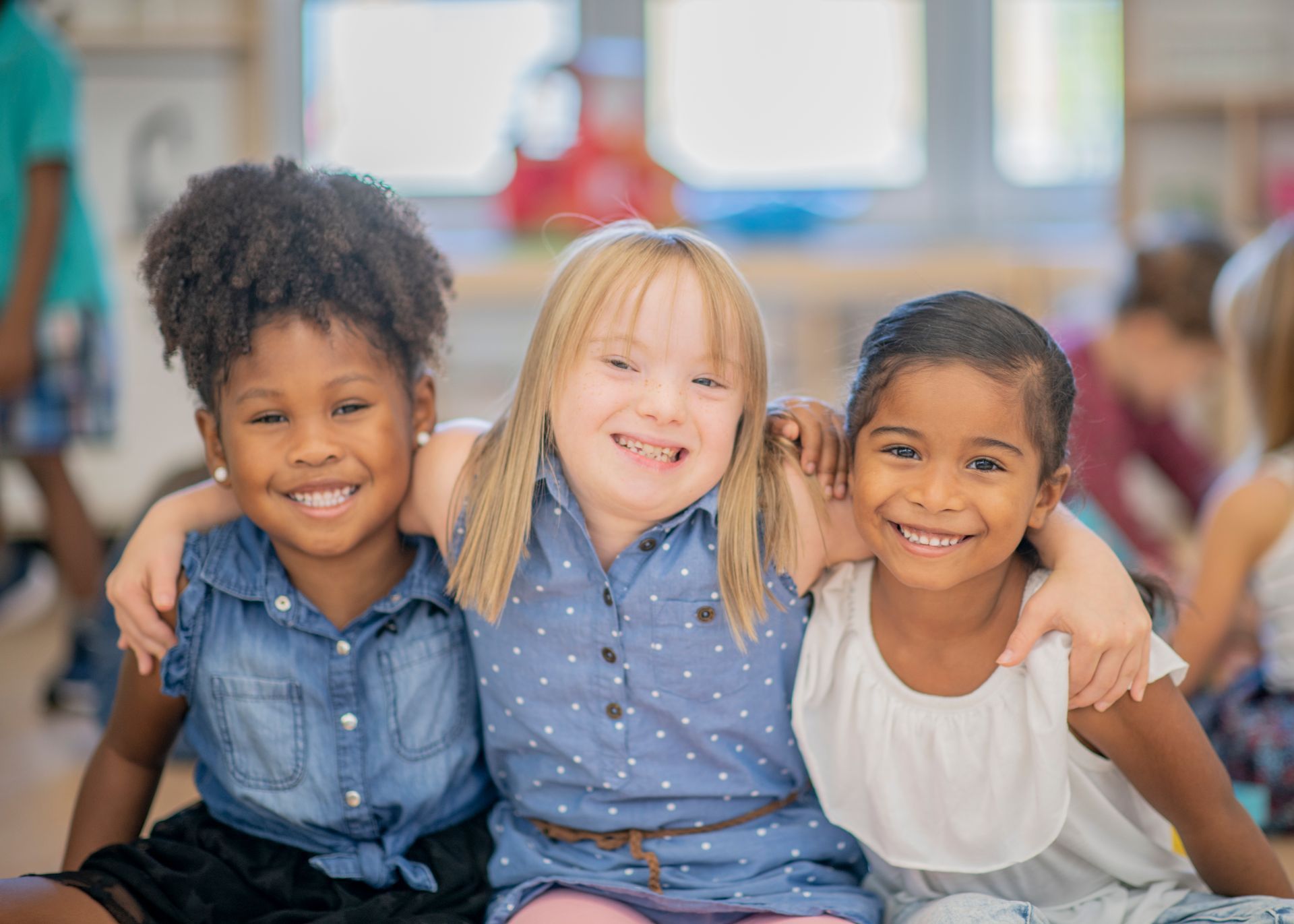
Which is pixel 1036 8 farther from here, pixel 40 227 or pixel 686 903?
pixel 686 903

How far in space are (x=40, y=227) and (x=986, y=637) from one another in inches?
70.0

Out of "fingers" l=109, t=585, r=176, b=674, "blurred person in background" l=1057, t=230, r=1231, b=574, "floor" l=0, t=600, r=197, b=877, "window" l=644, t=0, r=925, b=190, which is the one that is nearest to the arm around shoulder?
"fingers" l=109, t=585, r=176, b=674

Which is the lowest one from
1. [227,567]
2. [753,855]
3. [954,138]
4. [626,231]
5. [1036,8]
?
[753,855]

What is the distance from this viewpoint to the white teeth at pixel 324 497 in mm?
1188

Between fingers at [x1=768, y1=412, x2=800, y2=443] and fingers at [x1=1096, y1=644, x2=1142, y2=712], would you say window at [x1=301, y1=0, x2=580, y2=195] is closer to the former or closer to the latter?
fingers at [x1=768, y1=412, x2=800, y2=443]

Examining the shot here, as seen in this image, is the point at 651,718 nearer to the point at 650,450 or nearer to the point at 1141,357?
the point at 650,450

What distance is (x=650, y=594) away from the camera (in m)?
1.15

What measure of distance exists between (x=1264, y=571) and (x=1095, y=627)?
64cm

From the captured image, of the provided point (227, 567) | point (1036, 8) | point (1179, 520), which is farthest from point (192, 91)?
point (1179, 520)

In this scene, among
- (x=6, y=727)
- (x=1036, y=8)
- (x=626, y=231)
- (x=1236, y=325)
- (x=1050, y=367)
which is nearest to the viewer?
(x=1050, y=367)

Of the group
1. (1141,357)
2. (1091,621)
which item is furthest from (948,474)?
(1141,357)

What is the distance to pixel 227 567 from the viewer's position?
122cm

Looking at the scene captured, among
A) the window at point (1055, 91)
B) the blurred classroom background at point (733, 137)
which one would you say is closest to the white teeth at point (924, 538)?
the blurred classroom background at point (733, 137)

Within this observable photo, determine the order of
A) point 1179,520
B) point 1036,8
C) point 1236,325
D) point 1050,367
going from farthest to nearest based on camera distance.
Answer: point 1036,8 → point 1179,520 → point 1236,325 → point 1050,367
